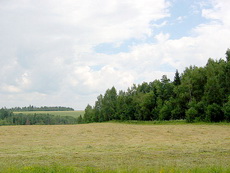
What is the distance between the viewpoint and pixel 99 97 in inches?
4124

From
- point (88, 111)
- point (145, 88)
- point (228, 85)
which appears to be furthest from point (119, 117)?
point (228, 85)

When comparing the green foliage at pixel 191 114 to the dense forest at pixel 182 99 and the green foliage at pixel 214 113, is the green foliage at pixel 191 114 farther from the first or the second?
the green foliage at pixel 214 113

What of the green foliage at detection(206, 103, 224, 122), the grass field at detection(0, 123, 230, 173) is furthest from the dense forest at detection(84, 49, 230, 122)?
the grass field at detection(0, 123, 230, 173)

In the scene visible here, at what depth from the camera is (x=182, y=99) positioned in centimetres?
6675

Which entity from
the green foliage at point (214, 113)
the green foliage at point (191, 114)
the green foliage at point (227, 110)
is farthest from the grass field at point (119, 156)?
the green foliage at point (191, 114)

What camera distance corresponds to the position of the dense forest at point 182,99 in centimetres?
5766

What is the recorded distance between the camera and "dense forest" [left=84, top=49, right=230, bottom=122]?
189 feet

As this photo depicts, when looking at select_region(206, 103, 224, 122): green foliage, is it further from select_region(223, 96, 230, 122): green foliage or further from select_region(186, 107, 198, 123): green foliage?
select_region(186, 107, 198, 123): green foliage

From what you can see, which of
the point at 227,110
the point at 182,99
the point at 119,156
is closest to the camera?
the point at 119,156

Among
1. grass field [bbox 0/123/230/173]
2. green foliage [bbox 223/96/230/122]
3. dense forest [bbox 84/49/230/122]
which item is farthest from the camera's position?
dense forest [bbox 84/49/230/122]

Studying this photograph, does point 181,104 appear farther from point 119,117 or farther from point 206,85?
point 119,117

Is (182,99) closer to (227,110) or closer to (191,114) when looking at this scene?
(191,114)

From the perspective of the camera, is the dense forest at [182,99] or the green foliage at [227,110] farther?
the dense forest at [182,99]

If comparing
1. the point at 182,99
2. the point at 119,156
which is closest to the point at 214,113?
the point at 182,99
